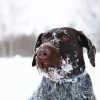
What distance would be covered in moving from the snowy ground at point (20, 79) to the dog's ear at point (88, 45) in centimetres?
288

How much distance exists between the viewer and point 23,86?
10852 millimetres

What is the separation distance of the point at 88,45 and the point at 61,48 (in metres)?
0.45

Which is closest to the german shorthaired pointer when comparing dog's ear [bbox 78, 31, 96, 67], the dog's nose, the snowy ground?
dog's ear [bbox 78, 31, 96, 67]

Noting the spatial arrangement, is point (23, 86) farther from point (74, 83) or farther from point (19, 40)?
point (19, 40)

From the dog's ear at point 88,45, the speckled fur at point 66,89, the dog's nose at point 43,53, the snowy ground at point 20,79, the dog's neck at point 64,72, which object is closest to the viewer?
the dog's nose at point 43,53

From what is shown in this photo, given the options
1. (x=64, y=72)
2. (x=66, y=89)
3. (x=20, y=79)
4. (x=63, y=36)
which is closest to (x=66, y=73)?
(x=64, y=72)

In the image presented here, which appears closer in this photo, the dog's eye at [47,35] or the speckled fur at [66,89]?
the speckled fur at [66,89]

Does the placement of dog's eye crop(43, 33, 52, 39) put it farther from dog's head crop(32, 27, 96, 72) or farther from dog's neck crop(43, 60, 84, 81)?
dog's neck crop(43, 60, 84, 81)

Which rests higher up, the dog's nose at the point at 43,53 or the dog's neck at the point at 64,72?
the dog's nose at the point at 43,53

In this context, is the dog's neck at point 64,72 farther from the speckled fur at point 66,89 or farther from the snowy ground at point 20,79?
the snowy ground at point 20,79

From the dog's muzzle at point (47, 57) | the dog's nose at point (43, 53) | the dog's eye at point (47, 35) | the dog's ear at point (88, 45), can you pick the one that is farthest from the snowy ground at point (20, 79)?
the dog's nose at point (43, 53)

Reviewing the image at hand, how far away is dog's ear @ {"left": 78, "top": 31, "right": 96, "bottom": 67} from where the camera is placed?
6043mm

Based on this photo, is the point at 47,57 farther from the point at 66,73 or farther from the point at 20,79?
the point at 20,79

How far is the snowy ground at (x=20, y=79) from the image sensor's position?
993cm
